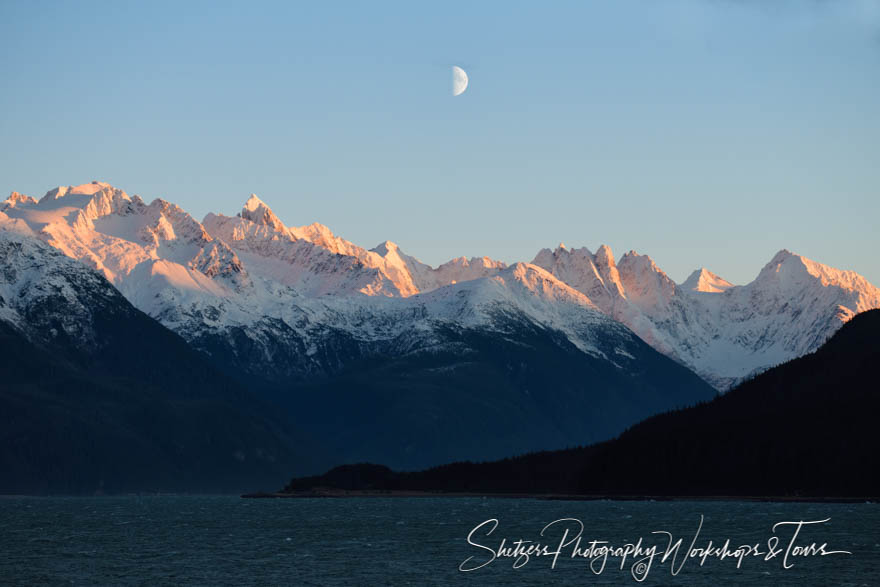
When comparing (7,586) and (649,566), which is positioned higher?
(7,586)

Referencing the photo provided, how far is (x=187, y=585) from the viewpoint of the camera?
17362cm

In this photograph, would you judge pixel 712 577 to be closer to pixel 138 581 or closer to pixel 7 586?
pixel 138 581

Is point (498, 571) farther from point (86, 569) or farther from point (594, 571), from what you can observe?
point (86, 569)

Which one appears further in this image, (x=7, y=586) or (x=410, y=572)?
(x=410, y=572)

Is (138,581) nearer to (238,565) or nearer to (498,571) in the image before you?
(238,565)

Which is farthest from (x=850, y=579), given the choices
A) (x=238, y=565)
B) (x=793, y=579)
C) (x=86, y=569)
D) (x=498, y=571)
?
(x=86, y=569)

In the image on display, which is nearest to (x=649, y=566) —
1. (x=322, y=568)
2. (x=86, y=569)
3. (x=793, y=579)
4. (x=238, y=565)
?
(x=793, y=579)

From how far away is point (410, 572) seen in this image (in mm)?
187625

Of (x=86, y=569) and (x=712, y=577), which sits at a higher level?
(x=86, y=569)

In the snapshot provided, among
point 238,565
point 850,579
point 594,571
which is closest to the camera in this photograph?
point 850,579

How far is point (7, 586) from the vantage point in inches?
6816

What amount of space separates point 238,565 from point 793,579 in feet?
240

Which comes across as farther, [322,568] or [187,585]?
[322,568]

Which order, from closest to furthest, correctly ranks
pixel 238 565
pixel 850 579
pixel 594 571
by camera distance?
pixel 850 579
pixel 594 571
pixel 238 565
